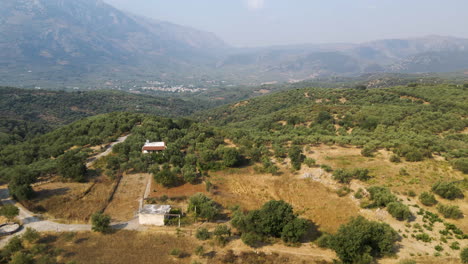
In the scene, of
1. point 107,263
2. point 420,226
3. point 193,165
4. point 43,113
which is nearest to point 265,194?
point 193,165

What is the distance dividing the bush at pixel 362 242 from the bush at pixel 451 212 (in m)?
6.94

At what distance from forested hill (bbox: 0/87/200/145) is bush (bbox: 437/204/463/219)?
288 ft

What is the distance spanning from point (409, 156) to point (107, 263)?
1401 inches

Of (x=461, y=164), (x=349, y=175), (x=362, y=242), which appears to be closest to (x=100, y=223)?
(x=362, y=242)

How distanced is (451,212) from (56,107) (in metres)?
137

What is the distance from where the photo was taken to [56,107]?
117062 millimetres

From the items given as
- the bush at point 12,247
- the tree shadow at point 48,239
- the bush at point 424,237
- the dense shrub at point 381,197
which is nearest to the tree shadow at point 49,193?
the tree shadow at point 48,239

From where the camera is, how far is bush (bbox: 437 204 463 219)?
2304cm

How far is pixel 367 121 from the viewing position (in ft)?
172

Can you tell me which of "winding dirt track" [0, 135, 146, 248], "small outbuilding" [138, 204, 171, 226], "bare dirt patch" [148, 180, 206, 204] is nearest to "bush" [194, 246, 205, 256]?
"small outbuilding" [138, 204, 171, 226]

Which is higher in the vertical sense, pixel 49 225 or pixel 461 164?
pixel 461 164

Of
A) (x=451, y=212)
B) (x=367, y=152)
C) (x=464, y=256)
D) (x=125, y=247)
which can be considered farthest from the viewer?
(x=367, y=152)

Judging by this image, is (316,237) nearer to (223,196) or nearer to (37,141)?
(223,196)

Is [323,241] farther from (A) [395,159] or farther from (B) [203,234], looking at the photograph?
(A) [395,159]
